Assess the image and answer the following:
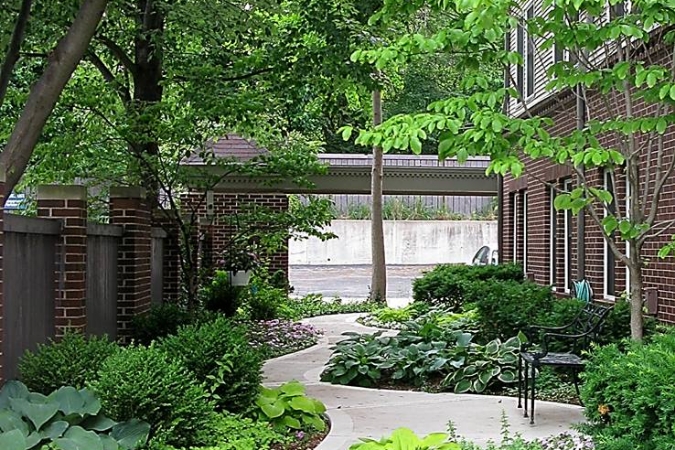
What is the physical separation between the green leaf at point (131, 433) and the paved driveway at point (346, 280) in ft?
69.1

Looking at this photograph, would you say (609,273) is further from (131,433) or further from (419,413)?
(131,433)

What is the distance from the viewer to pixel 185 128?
923 centimetres

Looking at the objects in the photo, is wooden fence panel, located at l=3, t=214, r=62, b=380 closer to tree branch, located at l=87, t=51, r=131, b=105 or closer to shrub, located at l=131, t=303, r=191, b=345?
shrub, located at l=131, t=303, r=191, b=345

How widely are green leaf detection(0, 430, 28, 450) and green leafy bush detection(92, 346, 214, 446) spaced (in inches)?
36.5

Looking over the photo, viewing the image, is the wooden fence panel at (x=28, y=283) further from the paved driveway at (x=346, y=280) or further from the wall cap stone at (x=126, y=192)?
the paved driveway at (x=346, y=280)

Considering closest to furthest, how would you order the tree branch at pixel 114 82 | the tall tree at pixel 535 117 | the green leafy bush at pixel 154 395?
the green leafy bush at pixel 154 395, the tall tree at pixel 535 117, the tree branch at pixel 114 82

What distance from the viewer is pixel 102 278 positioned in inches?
339

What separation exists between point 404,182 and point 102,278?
40.9 feet

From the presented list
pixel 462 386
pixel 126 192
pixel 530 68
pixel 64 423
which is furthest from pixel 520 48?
pixel 64 423

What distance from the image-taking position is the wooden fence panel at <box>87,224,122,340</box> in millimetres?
8102

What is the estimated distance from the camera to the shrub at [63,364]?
19.3 feet

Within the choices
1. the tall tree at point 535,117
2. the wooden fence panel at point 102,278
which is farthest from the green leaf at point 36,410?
the wooden fence panel at point 102,278

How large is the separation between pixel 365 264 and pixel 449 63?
13.4 metres

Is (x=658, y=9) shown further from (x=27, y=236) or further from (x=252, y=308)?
(x=252, y=308)
